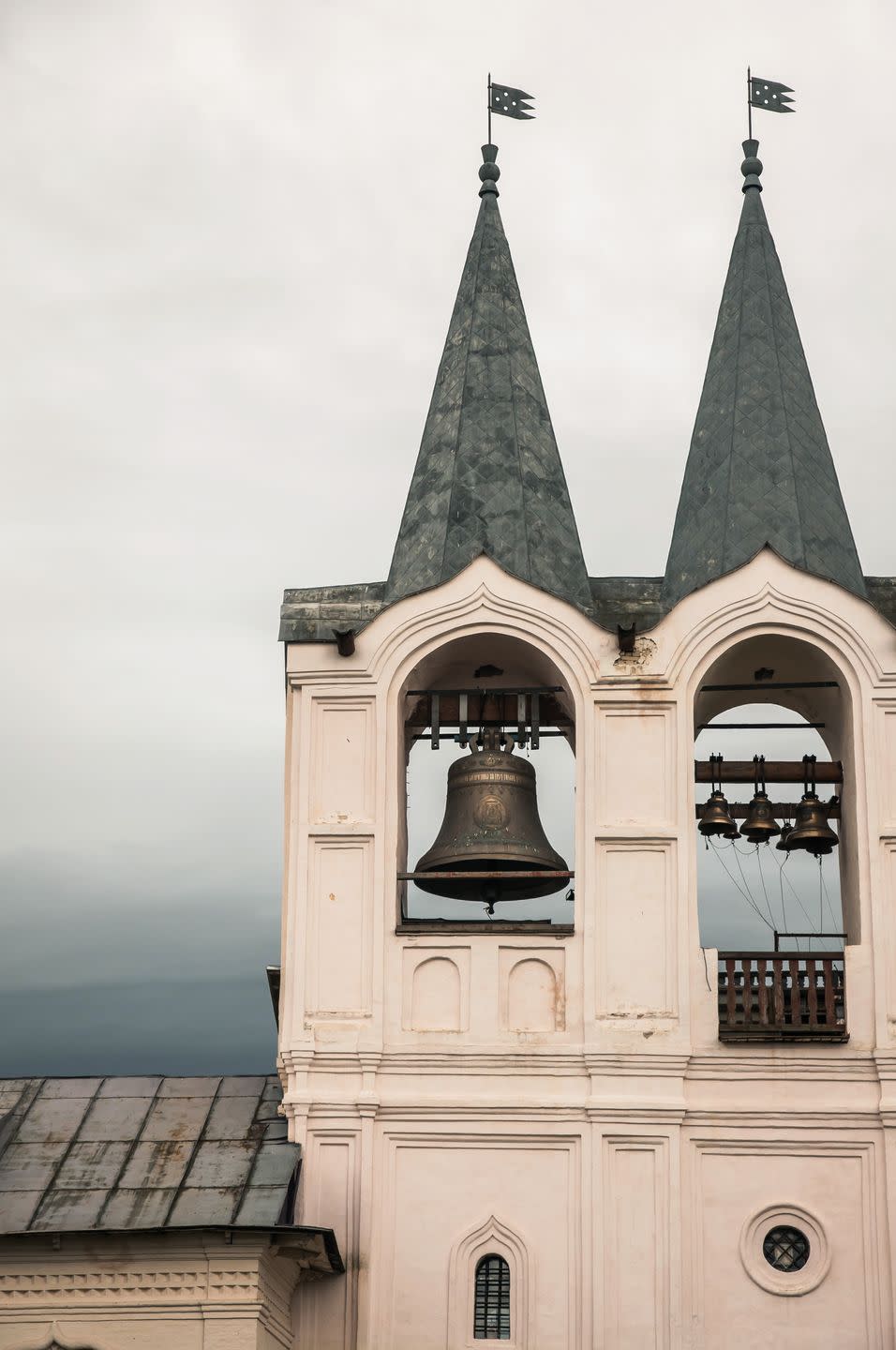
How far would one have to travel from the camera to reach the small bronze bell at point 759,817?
22266 mm

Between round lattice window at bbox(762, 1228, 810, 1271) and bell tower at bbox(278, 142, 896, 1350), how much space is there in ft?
0.10

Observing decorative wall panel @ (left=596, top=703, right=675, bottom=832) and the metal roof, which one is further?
decorative wall panel @ (left=596, top=703, right=675, bottom=832)

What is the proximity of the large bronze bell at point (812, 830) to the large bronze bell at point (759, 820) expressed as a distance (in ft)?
0.67

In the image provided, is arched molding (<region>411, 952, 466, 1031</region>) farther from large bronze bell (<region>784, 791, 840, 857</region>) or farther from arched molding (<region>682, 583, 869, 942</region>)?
large bronze bell (<region>784, 791, 840, 857</region>)

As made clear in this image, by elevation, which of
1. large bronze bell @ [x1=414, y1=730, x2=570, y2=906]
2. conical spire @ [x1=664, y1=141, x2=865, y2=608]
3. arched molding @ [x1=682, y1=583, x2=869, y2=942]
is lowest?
large bronze bell @ [x1=414, y1=730, x2=570, y2=906]

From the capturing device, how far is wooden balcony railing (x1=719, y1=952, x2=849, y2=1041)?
20828 millimetres

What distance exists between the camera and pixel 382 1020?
69.2 ft

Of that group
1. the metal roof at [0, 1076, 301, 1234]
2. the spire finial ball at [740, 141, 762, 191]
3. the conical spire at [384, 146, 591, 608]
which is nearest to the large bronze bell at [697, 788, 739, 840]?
the conical spire at [384, 146, 591, 608]

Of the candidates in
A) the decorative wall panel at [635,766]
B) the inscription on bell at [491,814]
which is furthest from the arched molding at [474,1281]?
the decorative wall panel at [635,766]

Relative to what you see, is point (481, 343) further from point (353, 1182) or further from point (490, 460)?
point (353, 1182)

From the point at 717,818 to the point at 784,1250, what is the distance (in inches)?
156

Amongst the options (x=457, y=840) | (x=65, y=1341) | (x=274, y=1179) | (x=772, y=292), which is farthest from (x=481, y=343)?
(x=65, y=1341)

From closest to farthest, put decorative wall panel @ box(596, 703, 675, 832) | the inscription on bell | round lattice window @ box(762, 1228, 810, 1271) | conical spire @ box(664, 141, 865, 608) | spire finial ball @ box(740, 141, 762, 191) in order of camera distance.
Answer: round lattice window @ box(762, 1228, 810, 1271), decorative wall panel @ box(596, 703, 675, 832), the inscription on bell, conical spire @ box(664, 141, 865, 608), spire finial ball @ box(740, 141, 762, 191)

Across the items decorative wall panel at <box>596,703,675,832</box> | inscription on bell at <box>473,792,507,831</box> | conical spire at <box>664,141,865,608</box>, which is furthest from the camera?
conical spire at <box>664,141,865,608</box>
